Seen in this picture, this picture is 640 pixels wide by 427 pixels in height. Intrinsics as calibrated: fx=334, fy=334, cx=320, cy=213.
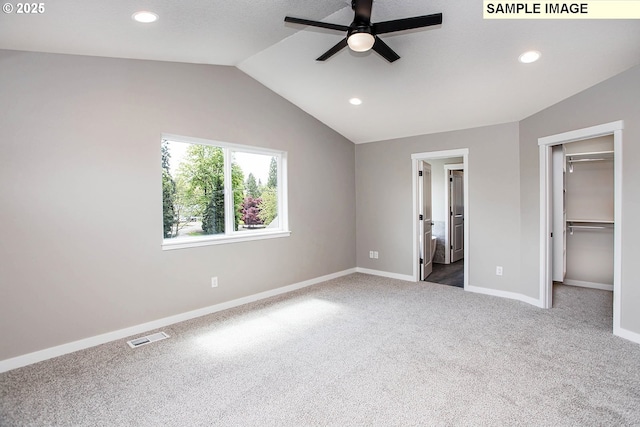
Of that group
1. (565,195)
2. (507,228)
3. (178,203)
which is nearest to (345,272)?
(507,228)

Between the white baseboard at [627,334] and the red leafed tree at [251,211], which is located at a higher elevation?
the red leafed tree at [251,211]

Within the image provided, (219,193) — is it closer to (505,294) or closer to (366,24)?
(366,24)

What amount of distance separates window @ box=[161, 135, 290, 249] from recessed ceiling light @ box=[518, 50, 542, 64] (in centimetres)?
304

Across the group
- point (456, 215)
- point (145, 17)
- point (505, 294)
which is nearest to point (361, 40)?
point (145, 17)

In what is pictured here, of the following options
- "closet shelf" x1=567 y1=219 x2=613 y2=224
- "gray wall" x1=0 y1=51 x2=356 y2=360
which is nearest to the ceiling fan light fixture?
"gray wall" x1=0 y1=51 x2=356 y2=360

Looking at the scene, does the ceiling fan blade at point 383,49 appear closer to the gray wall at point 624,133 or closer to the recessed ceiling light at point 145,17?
the recessed ceiling light at point 145,17

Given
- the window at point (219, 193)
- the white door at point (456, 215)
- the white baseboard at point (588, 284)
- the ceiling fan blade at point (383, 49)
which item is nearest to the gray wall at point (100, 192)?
the window at point (219, 193)

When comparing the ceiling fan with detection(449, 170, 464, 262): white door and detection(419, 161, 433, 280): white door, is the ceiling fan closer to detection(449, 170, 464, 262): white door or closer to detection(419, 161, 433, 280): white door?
detection(419, 161, 433, 280): white door

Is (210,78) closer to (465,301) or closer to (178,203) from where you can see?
(178,203)

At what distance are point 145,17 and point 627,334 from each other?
4861 mm

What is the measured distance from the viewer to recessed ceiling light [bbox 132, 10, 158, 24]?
2.32 meters

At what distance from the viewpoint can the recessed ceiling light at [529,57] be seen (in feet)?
9.91

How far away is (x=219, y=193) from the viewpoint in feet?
13.7

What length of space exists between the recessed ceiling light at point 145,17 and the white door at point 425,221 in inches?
165
